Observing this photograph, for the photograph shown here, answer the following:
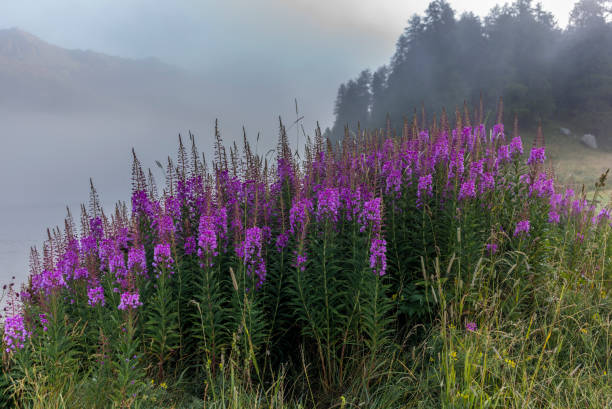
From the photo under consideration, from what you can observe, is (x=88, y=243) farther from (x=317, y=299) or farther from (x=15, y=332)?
(x=317, y=299)

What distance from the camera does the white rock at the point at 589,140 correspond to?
40.0m

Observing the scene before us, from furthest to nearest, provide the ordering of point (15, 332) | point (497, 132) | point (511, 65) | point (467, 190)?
point (511, 65)
point (497, 132)
point (467, 190)
point (15, 332)

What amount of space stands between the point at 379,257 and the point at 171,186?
8.69ft

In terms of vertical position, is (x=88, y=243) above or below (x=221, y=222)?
below

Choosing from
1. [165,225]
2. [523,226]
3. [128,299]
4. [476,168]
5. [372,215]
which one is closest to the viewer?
[128,299]

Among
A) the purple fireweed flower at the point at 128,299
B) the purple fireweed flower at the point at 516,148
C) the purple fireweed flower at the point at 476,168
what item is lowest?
the purple fireweed flower at the point at 128,299

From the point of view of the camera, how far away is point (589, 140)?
40312 mm

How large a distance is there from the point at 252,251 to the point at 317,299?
0.78 meters

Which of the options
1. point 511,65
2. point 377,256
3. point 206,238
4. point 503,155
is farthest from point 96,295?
point 511,65

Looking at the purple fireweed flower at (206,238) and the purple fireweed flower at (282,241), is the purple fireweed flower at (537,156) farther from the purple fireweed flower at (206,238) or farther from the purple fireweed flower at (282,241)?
the purple fireweed flower at (206,238)

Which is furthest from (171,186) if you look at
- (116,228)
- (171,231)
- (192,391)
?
(192,391)

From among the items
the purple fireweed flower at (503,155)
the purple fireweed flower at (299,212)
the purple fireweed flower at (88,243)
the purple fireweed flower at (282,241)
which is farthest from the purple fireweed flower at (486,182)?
the purple fireweed flower at (88,243)

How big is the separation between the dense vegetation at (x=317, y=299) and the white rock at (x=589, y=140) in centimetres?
4213

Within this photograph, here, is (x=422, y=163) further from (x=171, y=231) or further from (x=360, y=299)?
(x=171, y=231)
